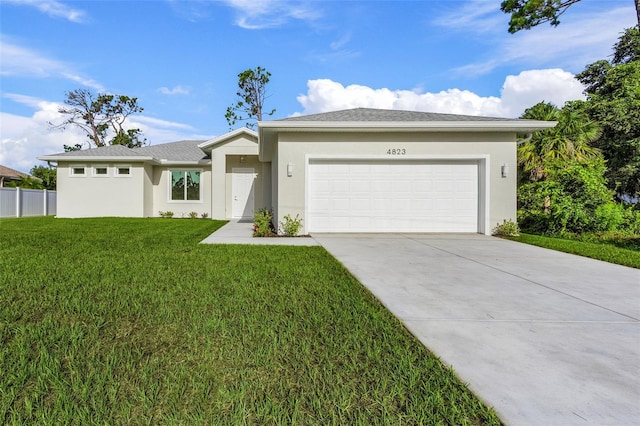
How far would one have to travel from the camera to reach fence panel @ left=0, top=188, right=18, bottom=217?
56.1 feet

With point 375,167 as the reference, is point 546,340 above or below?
below

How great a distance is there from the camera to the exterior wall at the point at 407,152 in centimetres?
991

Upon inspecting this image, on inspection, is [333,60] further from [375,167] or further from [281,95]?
[281,95]

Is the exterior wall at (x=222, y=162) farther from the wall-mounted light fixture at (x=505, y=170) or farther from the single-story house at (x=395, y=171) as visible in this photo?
the wall-mounted light fixture at (x=505, y=170)

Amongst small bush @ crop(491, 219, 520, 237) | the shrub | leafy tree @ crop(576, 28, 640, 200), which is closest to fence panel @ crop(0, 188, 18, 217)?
the shrub

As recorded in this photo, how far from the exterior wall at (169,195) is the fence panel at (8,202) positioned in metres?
7.01

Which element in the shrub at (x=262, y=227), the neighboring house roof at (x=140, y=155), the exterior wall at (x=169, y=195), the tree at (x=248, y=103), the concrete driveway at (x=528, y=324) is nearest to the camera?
the concrete driveway at (x=528, y=324)

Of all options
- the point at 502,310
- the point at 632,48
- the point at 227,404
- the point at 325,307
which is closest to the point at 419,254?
the point at 502,310

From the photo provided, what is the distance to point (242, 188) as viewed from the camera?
56.4 ft

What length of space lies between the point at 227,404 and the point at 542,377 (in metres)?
1.93

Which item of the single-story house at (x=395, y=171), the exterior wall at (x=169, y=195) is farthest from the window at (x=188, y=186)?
the single-story house at (x=395, y=171)

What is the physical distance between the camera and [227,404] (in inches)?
74.5

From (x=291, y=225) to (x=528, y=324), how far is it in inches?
283

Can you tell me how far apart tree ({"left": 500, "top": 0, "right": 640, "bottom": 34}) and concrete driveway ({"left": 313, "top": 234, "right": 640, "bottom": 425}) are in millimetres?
13065
